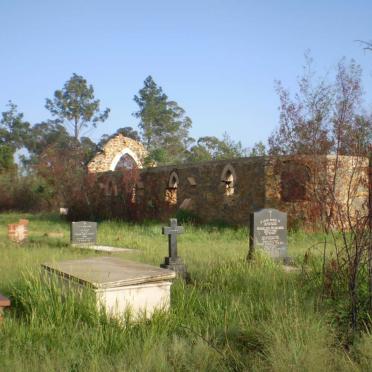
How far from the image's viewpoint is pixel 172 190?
67.3ft

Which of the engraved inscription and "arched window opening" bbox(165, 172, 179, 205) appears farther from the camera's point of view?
"arched window opening" bbox(165, 172, 179, 205)

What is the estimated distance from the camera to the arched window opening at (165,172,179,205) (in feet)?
65.6

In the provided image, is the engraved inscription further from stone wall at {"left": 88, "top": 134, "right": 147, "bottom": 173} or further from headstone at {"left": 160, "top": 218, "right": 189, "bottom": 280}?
stone wall at {"left": 88, "top": 134, "right": 147, "bottom": 173}

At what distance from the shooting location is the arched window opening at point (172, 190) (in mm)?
19984

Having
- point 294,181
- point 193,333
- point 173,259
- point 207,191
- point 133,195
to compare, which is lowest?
point 193,333

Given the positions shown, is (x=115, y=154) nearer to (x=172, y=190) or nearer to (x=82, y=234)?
(x=172, y=190)

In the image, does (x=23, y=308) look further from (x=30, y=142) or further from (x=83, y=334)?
(x=30, y=142)

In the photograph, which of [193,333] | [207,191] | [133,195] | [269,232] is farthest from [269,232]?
[133,195]

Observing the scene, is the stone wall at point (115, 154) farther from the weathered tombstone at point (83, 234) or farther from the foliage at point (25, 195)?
the weathered tombstone at point (83, 234)

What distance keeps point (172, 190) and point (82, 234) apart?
7.92 metres

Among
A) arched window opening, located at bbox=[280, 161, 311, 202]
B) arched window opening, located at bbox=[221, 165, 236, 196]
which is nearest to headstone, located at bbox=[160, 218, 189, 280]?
arched window opening, located at bbox=[280, 161, 311, 202]

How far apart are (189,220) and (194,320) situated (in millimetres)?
13512

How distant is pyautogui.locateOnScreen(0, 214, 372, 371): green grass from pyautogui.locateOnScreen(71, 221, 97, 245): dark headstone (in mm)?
6166

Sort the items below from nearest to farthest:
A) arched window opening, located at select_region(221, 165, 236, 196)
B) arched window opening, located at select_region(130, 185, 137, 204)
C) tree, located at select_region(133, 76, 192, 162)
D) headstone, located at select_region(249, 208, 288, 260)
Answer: headstone, located at select_region(249, 208, 288, 260) < arched window opening, located at select_region(221, 165, 236, 196) < arched window opening, located at select_region(130, 185, 137, 204) < tree, located at select_region(133, 76, 192, 162)
